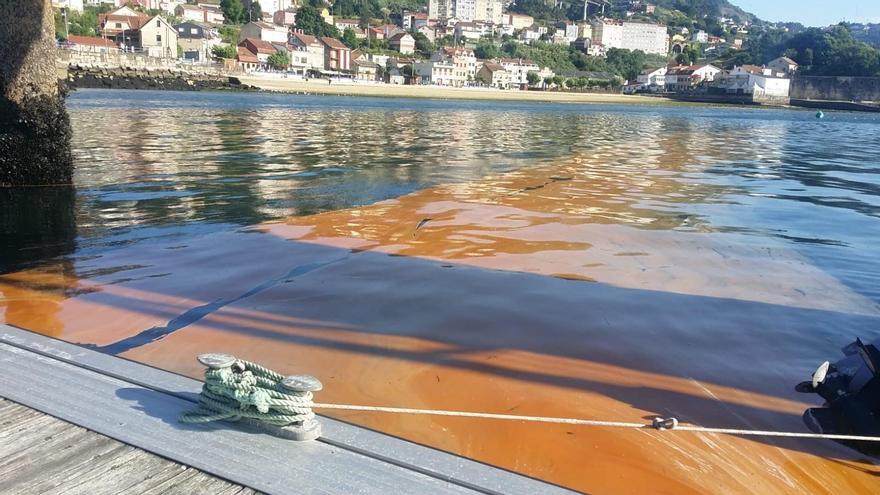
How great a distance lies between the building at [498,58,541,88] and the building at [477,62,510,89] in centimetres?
201

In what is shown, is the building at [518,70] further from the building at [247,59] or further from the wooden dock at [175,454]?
the wooden dock at [175,454]

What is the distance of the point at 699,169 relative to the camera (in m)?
13.9

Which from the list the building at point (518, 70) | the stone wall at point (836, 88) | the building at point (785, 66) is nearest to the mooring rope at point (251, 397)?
the building at point (518, 70)

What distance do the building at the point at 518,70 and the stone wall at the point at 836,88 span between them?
51352mm

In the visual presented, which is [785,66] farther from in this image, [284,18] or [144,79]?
[144,79]

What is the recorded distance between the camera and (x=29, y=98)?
28.8ft

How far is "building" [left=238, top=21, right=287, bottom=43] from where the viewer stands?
125812 mm

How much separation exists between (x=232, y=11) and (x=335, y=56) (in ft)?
134

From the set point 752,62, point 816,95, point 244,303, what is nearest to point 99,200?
point 244,303

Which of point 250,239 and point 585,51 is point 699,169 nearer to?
point 250,239

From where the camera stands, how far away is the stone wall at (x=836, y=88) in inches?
4636

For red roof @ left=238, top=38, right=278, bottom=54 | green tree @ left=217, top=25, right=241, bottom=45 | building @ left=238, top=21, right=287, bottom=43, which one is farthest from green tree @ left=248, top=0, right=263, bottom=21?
red roof @ left=238, top=38, right=278, bottom=54

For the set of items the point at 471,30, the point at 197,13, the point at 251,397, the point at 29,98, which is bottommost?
the point at 251,397

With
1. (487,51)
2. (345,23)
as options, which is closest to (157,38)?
(345,23)
